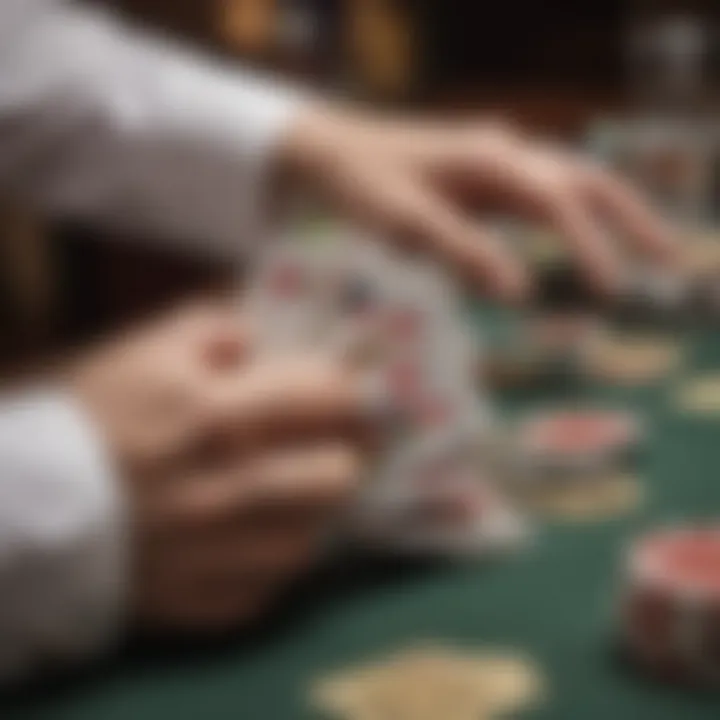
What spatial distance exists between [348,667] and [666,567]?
0.12m

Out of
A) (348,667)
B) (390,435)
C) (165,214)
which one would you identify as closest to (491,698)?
(348,667)

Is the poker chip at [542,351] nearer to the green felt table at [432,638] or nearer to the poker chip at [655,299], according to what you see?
the poker chip at [655,299]

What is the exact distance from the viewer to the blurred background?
1.72 meters

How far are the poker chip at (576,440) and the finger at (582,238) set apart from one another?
156 millimetres

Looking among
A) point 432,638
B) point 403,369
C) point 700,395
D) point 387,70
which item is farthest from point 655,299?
point 387,70

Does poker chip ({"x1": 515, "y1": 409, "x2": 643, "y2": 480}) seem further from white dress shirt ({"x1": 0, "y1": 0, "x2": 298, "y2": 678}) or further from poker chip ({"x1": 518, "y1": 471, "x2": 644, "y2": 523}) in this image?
white dress shirt ({"x1": 0, "y1": 0, "x2": 298, "y2": 678})

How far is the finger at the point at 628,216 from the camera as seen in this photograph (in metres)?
0.69

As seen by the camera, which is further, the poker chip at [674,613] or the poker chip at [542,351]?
the poker chip at [542,351]

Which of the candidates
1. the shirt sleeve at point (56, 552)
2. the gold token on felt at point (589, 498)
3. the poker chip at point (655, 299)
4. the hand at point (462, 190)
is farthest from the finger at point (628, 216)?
the poker chip at point (655, 299)

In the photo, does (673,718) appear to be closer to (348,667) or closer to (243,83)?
(348,667)

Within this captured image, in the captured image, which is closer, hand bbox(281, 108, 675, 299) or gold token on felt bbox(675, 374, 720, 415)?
hand bbox(281, 108, 675, 299)

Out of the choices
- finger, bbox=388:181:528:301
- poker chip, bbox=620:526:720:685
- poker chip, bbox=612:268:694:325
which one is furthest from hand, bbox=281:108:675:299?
poker chip, bbox=612:268:694:325

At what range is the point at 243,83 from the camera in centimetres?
82

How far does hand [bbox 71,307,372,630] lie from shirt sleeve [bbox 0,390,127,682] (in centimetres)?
1
